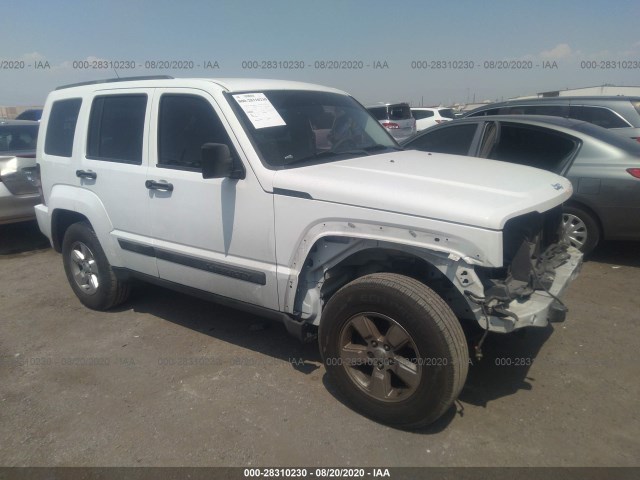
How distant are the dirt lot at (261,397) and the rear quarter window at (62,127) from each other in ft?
5.25

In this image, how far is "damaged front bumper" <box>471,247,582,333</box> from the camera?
2596mm

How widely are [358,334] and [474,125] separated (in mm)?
3698

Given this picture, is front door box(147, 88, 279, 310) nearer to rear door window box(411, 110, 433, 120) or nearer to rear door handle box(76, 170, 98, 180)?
rear door handle box(76, 170, 98, 180)

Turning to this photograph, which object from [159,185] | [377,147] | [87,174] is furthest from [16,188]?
[377,147]

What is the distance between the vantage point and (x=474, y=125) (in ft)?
18.8

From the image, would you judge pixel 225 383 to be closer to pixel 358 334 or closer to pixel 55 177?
pixel 358 334

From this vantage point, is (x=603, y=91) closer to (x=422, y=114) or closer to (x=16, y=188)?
(x=422, y=114)

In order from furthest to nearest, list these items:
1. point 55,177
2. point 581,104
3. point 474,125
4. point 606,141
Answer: point 581,104 → point 474,125 → point 606,141 → point 55,177

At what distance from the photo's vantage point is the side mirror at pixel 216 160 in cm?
304

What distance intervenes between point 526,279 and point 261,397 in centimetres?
184

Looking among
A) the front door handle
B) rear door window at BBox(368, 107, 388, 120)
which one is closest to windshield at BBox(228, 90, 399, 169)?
the front door handle

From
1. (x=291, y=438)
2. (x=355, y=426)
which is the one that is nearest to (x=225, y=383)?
(x=291, y=438)

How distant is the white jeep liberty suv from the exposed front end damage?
10 millimetres

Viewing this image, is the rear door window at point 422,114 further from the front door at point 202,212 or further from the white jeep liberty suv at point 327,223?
the front door at point 202,212
